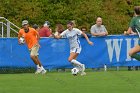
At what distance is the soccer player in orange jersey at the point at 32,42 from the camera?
19.8m

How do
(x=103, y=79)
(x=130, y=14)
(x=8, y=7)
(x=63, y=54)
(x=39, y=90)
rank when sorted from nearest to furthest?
(x=39, y=90) < (x=103, y=79) < (x=63, y=54) < (x=8, y=7) < (x=130, y=14)

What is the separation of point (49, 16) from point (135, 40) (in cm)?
1435

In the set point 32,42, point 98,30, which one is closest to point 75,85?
point 32,42

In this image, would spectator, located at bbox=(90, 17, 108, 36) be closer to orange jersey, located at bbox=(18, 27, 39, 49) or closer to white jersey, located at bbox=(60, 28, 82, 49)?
orange jersey, located at bbox=(18, 27, 39, 49)

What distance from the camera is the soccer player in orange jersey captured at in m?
19.8

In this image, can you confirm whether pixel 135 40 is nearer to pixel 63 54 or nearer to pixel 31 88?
pixel 63 54

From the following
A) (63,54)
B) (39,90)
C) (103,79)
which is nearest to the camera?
(39,90)

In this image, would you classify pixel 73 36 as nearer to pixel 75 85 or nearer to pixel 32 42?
pixel 32 42

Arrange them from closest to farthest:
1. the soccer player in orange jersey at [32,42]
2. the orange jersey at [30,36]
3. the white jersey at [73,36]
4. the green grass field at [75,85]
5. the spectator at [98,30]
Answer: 1. the green grass field at [75,85]
2. the white jersey at [73,36]
3. the soccer player in orange jersey at [32,42]
4. the orange jersey at [30,36]
5. the spectator at [98,30]

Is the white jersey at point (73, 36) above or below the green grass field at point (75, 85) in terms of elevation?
above

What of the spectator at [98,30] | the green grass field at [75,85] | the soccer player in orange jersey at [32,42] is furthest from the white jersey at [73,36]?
the spectator at [98,30]

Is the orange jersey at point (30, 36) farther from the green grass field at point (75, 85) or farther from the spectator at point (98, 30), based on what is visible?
the green grass field at point (75, 85)

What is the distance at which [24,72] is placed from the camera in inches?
840

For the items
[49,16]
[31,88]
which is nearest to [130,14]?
[49,16]
